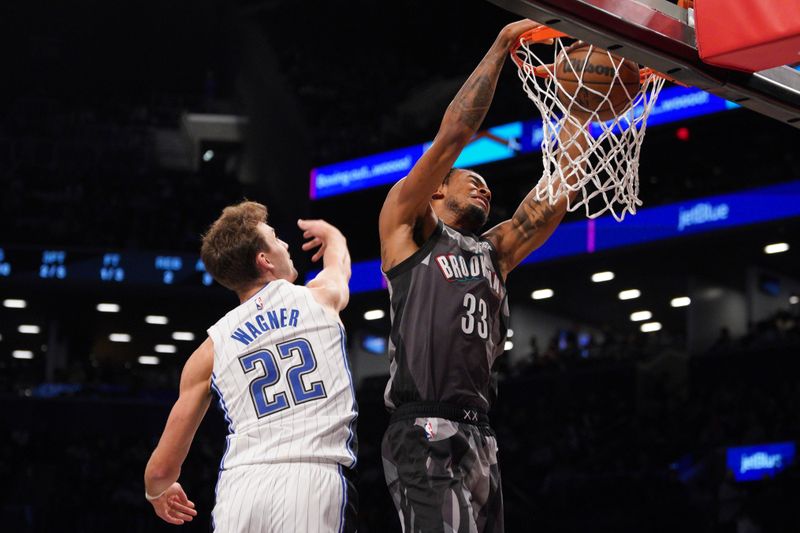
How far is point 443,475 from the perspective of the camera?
3.75m

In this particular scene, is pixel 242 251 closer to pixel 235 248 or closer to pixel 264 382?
pixel 235 248

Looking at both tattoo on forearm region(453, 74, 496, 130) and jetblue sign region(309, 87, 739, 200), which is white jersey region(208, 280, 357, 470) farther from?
jetblue sign region(309, 87, 739, 200)

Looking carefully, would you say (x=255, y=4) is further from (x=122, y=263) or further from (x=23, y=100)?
(x=122, y=263)

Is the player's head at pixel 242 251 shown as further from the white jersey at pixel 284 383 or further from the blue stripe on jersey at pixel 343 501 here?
the blue stripe on jersey at pixel 343 501

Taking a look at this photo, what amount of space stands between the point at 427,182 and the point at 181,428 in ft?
4.07

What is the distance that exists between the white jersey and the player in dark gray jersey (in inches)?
9.3

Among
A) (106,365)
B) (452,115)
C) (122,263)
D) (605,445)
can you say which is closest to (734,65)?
(452,115)

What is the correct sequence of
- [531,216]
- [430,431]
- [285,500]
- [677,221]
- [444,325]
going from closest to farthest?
[285,500] < [430,431] < [444,325] < [531,216] < [677,221]

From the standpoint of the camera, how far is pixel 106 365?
23.0 meters

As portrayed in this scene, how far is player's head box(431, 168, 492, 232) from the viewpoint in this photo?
430cm

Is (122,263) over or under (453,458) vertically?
over

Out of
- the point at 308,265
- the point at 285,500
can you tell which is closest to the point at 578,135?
the point at 285,500

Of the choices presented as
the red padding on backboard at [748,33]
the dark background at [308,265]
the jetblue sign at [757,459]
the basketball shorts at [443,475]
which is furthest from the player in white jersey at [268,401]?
the jetblue sign at [757,459]

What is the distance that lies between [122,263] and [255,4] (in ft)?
32.5
